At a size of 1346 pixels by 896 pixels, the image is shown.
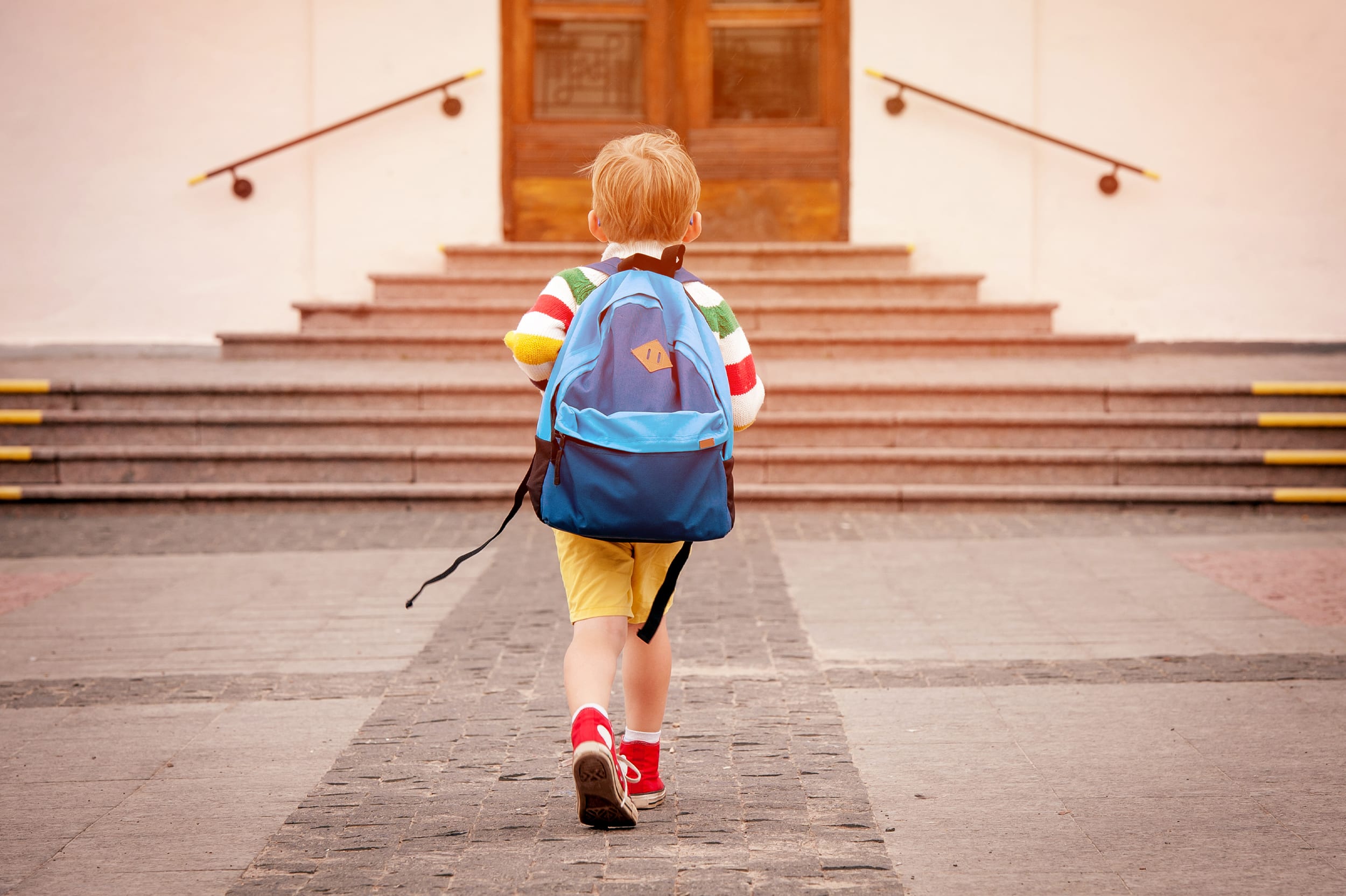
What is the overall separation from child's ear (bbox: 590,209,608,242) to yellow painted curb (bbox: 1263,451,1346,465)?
19.5 feet

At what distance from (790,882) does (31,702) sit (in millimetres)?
2766

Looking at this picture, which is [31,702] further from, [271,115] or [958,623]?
[271,115]

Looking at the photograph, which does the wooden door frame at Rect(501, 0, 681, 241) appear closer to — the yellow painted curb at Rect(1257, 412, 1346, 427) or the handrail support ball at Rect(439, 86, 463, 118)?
the handrail support ball at Rect(439, 86, 463, 118)

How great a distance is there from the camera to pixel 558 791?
10.9ft

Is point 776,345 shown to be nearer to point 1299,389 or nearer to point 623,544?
point 1299,389

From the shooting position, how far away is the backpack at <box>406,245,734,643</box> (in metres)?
2.79

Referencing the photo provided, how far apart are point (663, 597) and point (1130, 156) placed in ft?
28.6

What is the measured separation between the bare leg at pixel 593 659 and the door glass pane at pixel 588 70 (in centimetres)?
857

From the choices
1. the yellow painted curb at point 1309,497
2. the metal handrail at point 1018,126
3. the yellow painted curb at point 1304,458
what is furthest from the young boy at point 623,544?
the metal handrail at point 1018,126

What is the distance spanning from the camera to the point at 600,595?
2996mm

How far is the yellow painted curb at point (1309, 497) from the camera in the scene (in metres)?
7.49

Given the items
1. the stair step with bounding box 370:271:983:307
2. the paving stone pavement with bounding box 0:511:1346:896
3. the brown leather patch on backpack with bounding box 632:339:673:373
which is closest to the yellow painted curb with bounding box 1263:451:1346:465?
the paving stone pavement with bounding box 0:511:1346:896

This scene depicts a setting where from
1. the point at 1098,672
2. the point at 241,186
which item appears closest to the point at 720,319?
the point at 1098,672

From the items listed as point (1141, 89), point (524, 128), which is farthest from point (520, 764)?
Answer: point (1141, 89)
